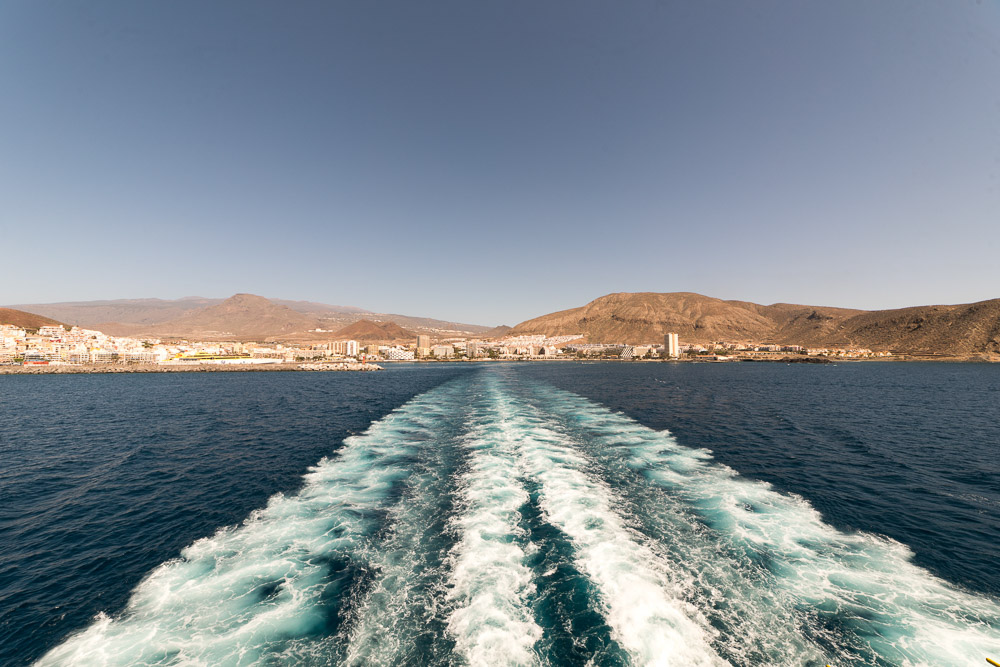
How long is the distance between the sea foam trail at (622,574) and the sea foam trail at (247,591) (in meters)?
7.82

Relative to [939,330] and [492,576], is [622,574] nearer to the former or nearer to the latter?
[492,576]

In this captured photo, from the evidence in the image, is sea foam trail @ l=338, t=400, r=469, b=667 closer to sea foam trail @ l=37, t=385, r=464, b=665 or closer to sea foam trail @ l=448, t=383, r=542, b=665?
sea foam trail @ l=448, t=383, r=542, b=665

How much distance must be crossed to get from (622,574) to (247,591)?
38.0 feet

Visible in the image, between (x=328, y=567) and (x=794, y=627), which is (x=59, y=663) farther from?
(x=794, y=627)

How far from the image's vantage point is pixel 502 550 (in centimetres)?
1246

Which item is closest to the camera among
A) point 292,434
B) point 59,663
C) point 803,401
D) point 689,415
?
point 59,663

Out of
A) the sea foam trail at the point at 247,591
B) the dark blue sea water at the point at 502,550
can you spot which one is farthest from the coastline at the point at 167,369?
the sea foam trail at the point at 247,591

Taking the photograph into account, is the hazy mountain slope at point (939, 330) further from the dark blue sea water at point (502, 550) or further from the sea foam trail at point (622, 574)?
the sea foam trail at point (622, 574)

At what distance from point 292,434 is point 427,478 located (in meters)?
18.8

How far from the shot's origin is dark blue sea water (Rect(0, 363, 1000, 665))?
861 centimetres

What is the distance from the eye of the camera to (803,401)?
49.7 m

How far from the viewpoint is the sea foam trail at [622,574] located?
8383mm

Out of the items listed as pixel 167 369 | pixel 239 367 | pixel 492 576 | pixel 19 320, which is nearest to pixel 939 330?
pixel 492 576

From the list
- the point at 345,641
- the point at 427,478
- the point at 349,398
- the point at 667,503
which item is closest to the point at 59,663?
the point at 345,641
